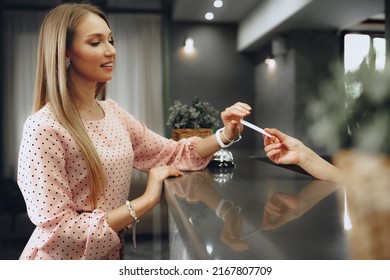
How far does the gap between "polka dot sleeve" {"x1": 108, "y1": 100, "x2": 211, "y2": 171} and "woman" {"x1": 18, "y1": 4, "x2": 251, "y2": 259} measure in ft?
0.18

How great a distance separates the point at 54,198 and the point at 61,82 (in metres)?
0.18

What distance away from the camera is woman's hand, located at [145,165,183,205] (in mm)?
630

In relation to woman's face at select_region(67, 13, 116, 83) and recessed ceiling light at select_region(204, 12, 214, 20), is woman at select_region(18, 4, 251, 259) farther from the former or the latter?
recessed ceiling light at select_region(204, 12, 214, 20)

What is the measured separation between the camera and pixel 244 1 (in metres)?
0.87

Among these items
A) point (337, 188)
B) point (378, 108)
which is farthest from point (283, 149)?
point (378, 108)

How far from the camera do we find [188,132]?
2.93 feet

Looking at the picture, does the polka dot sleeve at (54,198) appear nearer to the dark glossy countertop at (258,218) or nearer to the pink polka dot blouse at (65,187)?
the pink polka dot blouse at (65,187)

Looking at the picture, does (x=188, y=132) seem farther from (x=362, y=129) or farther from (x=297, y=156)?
(x=362, y=129)

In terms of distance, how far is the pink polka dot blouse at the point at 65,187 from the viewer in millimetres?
505

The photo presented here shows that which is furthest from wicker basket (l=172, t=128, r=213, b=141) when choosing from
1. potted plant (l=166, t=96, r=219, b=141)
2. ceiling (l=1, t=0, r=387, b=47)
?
ceiling (l=1, t=0, r=387, b=47)

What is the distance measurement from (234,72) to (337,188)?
16.5 inches

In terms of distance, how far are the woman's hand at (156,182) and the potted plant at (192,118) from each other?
0.19 m

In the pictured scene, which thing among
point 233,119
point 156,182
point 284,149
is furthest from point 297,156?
point 156,182

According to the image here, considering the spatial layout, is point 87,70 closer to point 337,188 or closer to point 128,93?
point 128,93
